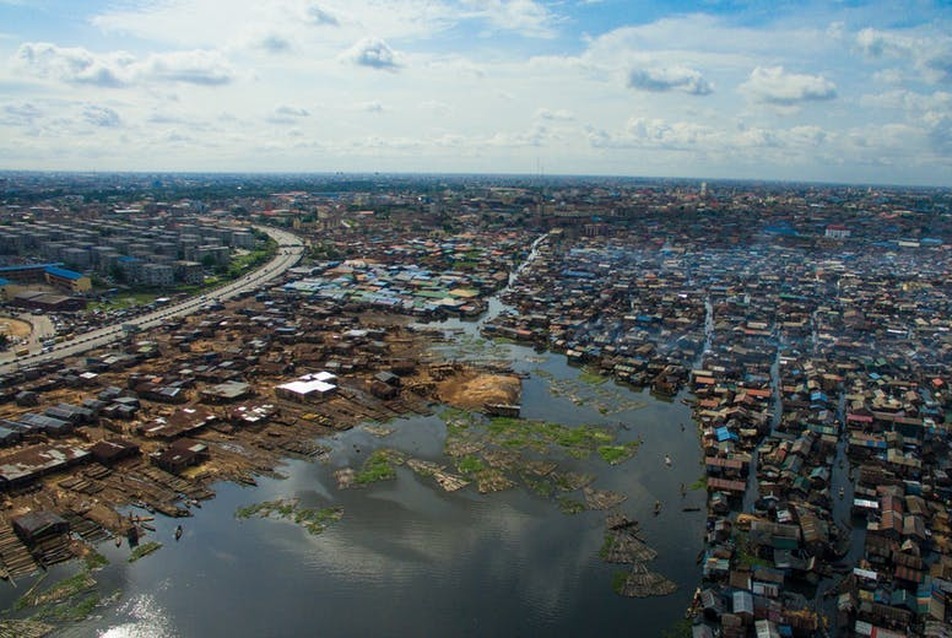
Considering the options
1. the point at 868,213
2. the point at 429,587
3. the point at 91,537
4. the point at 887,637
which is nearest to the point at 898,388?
the point at 887,637

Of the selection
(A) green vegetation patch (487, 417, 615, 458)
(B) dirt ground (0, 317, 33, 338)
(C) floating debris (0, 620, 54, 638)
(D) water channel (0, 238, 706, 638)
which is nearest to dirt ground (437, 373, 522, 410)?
(A) green vegetation patch (487, 417, 615, 458)

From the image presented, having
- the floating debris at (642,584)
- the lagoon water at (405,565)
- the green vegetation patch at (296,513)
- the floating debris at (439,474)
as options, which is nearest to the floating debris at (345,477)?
the lagoon water at (405,565)

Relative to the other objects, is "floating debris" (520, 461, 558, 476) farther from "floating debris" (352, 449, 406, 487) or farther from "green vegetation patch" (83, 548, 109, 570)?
"green vegetation patch" (83, 548, 109, 570)

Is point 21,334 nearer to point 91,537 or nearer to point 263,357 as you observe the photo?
point 263,357

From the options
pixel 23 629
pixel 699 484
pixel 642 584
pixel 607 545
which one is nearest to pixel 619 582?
pixel 642 584

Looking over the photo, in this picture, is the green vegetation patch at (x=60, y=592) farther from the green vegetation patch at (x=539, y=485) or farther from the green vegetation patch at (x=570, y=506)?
the green vegetation patch at (x=570, y=506)

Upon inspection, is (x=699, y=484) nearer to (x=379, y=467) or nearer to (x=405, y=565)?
(x=405, y=565)
